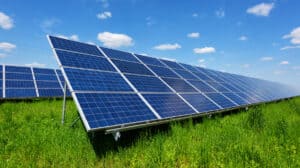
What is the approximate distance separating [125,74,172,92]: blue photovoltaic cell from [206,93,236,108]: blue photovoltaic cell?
2.89m

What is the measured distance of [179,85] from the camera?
1165cm

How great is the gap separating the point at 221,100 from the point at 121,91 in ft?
20.6

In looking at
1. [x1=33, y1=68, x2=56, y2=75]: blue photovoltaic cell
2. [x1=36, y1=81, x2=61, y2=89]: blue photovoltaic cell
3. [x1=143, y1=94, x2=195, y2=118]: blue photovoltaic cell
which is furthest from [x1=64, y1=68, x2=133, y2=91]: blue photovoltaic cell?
[x1=33, y1=68, x2=56, y2=75]: blue photovoltaic cell

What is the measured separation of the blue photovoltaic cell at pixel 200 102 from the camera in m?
9.82

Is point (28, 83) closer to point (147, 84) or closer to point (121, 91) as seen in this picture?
point (147, 84)

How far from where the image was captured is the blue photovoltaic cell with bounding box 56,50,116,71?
8.15 m

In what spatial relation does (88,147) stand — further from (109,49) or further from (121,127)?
(109,49)

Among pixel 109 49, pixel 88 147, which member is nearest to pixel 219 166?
pixel 88 147

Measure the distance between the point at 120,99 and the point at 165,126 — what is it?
7.85 ft

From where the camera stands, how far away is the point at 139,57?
13.5 m

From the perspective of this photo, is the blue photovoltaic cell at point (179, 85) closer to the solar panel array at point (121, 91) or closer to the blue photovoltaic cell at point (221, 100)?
the solar panel array at point (121, 91)

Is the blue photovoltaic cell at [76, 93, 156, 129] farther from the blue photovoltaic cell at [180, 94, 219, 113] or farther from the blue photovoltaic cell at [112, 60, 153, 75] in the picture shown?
the blue photovoltaic cell at [180, 94, 219, 113]

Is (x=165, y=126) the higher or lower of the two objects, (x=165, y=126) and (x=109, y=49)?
the lower

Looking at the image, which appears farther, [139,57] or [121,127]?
[139,57]
